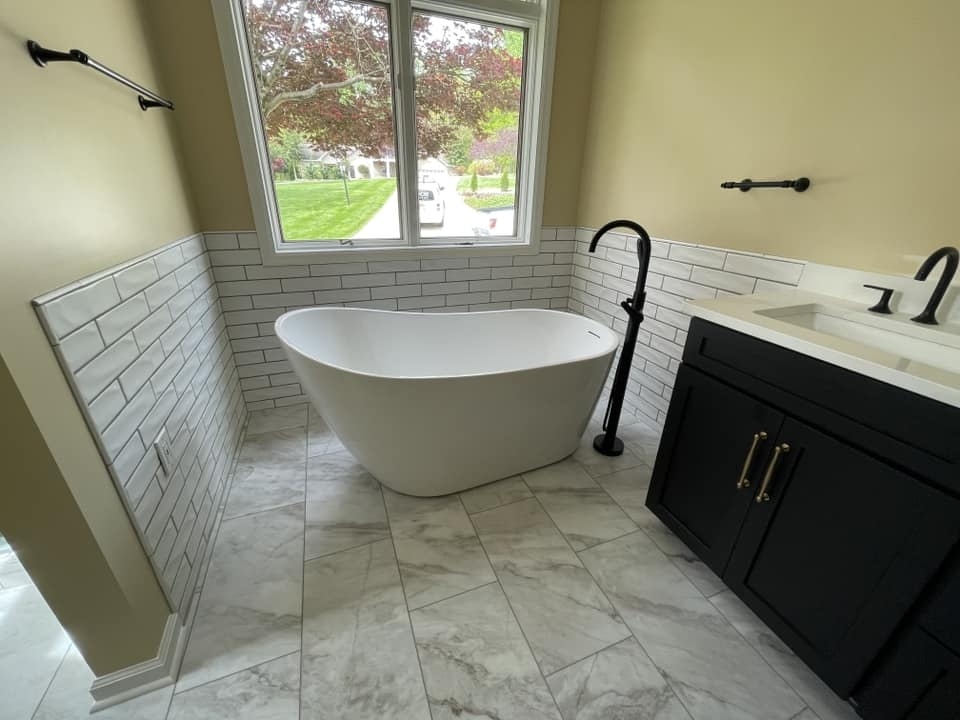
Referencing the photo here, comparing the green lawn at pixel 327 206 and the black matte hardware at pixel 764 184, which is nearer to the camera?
the black matte hardware at pixel 764 184

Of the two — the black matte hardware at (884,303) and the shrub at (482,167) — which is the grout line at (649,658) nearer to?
the black matte hardware at (884,303)

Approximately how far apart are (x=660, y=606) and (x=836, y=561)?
1.79 ft

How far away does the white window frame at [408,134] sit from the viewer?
179 centimetres

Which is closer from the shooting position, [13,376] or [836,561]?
[13,376]

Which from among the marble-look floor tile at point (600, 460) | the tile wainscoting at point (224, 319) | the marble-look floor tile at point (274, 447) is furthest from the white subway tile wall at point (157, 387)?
the marble-look floor tile at point (600, 460)

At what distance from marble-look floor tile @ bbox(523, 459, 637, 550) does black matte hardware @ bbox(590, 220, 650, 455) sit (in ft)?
0.79

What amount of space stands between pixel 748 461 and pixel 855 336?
1.85ft

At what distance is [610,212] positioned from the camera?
228 cm

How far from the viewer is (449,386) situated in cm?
142

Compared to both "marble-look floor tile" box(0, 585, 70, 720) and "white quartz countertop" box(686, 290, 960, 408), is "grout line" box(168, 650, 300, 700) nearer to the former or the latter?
"marble-look floor tile" box(0, 585, 70, 720)

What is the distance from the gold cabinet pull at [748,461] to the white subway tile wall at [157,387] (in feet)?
5.45

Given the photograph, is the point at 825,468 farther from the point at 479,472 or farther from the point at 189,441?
the point at 189,441

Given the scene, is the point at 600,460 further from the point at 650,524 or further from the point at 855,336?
the point at 855,336

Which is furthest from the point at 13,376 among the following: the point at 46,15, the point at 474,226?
the point at 474,226
